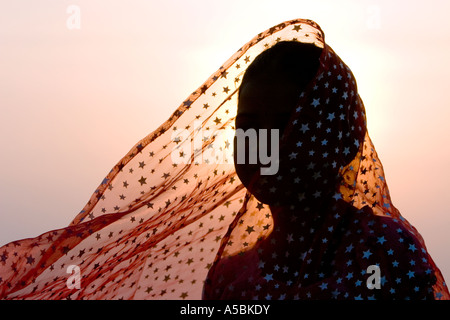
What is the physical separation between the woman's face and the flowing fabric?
4cm

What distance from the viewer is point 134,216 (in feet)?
9.34

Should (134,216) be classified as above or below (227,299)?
above

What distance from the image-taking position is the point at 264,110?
7.40ft

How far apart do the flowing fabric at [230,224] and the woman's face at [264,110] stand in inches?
1.7

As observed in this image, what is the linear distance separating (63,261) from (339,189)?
127 cm

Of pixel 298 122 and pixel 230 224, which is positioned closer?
pixel 298 122

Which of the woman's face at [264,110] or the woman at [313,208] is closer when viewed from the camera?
the woman at [313,208]

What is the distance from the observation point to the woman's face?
2.25 meters

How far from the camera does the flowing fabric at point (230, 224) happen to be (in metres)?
2.18

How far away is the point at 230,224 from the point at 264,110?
1.57 feet

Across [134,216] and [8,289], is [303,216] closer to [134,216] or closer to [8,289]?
[134,216]

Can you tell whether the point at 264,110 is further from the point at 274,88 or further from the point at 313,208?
the point at 313,208

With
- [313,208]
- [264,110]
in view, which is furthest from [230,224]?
[264,110]

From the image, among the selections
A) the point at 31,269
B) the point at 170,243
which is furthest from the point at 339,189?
the point at 31,269
